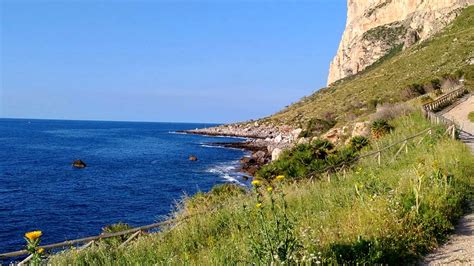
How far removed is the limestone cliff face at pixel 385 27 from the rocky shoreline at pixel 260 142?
4069 centimetres

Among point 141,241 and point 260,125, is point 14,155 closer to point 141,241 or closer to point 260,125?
point 260,125

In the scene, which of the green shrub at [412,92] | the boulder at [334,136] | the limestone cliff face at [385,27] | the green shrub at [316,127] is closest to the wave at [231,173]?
the green shrub at [316,127]

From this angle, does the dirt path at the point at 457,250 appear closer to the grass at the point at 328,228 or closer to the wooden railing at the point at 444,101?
the grass at the point at 328,228

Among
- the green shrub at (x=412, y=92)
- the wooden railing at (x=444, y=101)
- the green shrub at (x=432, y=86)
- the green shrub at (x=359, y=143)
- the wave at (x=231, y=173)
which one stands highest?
the green shrub at (x=432, y=86)

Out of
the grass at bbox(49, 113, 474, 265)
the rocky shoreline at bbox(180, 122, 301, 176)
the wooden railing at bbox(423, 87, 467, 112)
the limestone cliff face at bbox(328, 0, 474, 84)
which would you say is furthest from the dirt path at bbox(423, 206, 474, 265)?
the limestone cliff face at bbox(328, 0, 474, 84)

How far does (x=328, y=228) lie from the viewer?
22.0 ft

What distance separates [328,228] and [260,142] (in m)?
73.4

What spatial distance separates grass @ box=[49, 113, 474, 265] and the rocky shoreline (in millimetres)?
29510

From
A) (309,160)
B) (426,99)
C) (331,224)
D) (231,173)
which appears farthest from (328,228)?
(231,173)

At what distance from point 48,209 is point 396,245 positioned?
2844cm

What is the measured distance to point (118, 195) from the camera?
3600 cm

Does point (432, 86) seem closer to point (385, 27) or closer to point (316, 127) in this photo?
point (316, 127)

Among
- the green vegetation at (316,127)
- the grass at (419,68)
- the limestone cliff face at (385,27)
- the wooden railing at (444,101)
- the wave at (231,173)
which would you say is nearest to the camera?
the wooden railing at (444,101)

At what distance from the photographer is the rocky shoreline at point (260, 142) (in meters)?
51.4
